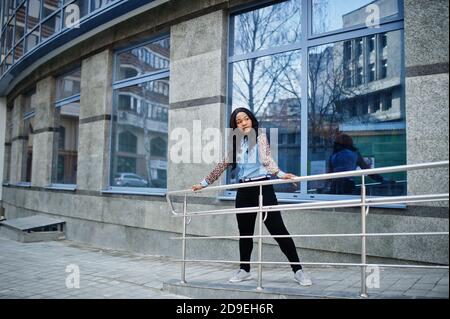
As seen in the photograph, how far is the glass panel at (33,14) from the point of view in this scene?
1010 centimetres

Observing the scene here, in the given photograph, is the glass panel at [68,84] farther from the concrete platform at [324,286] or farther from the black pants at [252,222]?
the black pants at [252,222]

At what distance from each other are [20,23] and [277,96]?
9.14m

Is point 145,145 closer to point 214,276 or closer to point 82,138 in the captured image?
point 82,138

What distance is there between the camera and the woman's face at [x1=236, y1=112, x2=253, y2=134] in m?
4.20

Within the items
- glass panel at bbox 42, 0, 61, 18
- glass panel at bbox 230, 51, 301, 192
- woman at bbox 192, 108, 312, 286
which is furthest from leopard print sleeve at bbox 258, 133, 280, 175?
glass panel at bbox 42, 0, 61, 18

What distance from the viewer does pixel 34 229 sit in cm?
888

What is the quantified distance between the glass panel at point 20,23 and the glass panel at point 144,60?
Answer: 16.4 ft

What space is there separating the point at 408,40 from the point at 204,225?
3.69 m

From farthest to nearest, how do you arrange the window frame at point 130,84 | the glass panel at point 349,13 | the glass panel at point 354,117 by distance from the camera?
1. the window frame at point 130,84
2. the glass panel at point 349,13
3. the glass panel at point 354,117

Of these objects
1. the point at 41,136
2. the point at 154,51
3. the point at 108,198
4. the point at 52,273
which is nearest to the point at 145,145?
the point at 108,198

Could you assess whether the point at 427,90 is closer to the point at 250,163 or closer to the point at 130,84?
the point at 250,163

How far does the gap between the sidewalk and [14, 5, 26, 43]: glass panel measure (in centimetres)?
716

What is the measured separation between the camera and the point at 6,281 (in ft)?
16.4

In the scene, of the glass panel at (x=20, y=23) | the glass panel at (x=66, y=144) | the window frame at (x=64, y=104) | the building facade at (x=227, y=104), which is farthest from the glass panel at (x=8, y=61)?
the glass panel at (x=66, y=144)
